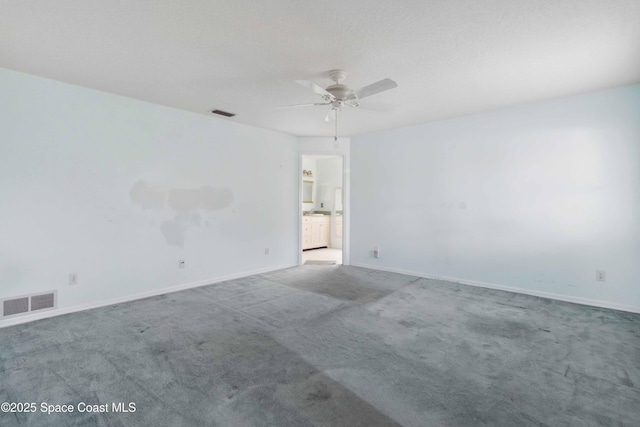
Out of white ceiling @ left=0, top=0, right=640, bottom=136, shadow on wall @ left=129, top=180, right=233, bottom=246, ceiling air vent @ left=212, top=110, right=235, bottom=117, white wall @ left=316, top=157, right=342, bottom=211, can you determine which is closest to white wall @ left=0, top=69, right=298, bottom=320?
shadow on wall @ left=129, top=180, right=233, bottom=246

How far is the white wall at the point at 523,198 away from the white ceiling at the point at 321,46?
19.4 inches

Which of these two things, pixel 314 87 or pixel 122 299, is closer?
pixel 314 87

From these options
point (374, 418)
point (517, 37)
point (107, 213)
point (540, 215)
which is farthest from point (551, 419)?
point (107, 213)

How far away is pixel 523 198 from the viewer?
157 inches

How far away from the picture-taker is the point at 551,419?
5.38 feet

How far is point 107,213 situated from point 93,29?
6.69 feet

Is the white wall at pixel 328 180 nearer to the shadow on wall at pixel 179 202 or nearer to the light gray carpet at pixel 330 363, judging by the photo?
the shadow on wall at pixel 179 202

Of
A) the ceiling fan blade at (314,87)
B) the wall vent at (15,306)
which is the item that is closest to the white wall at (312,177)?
the ceiling fan blade at (314,87)

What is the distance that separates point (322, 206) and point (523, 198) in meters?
5.41

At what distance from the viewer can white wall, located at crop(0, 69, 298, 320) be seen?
9.75ft

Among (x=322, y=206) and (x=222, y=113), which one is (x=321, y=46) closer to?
(x=222, y=113)

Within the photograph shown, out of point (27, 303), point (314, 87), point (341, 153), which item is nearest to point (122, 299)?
Result: point (27, 303)

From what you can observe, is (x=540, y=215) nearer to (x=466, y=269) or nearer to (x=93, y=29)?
(x=466, y=269)

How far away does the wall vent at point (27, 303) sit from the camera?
288 cm
